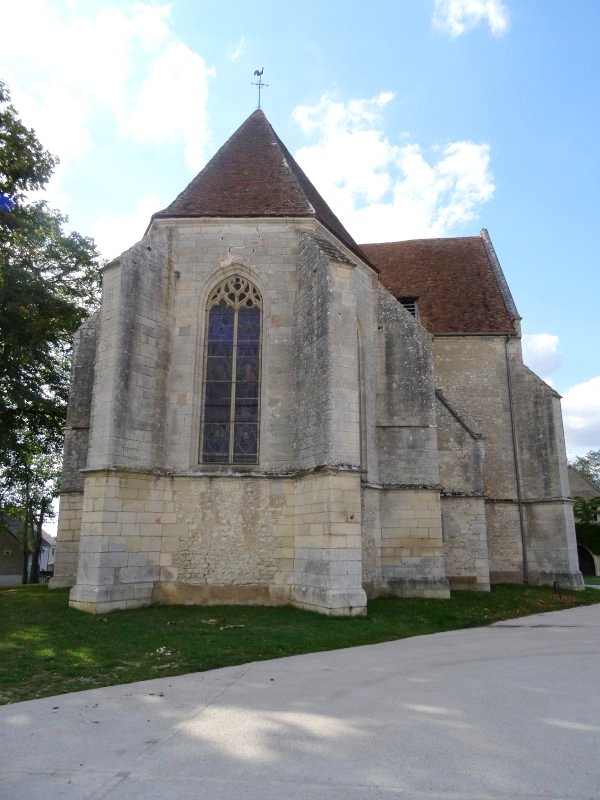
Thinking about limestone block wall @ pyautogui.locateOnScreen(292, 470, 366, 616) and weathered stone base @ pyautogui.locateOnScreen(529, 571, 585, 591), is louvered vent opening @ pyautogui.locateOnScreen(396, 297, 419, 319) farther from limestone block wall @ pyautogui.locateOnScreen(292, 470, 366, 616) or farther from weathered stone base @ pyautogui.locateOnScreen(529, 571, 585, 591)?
limestone block wall @ pyautogui.locateOnScreen(292, 470, 366, 616)

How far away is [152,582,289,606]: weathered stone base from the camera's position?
37.0 ft

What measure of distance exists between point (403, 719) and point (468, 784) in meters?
1.27

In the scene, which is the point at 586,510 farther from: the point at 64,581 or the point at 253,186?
the point at 64,581

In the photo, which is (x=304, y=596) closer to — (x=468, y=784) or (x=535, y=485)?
(x=468, y=784)

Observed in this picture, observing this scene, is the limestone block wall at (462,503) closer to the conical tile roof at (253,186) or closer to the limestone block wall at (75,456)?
the conical tile roof at (253,186)

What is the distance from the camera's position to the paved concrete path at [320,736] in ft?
10.9

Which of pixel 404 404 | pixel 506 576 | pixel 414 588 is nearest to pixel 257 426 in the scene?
pixel 404 404

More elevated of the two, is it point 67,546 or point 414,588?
point 67,546

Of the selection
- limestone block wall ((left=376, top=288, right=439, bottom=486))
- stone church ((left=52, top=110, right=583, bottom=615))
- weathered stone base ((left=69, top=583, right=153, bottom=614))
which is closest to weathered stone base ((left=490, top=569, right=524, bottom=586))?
stone church ((left=52, top=110, right=583, bottom=615))

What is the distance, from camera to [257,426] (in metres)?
12.1

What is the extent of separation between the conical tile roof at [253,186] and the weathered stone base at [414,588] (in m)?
8.54

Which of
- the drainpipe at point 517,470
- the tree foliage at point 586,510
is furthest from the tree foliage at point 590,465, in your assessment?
the drainpipe at point 517,470

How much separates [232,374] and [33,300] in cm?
773

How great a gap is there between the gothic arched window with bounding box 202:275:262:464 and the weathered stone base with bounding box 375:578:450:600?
4458 millimetres
